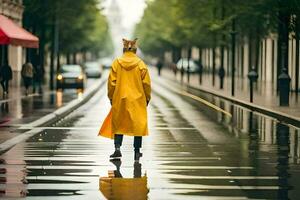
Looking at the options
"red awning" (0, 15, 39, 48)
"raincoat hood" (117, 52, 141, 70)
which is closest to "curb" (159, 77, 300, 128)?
"red awning" (0, 15, 39, 48)

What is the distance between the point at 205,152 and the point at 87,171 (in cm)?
357

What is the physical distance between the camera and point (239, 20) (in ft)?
169

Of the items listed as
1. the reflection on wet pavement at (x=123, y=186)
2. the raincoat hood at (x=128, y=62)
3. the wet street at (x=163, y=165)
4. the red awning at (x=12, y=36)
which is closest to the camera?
the reflection on wet pavement at (x=123, y=186)

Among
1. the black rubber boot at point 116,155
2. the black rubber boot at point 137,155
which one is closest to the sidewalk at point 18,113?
the black rubber boot at point 116,155

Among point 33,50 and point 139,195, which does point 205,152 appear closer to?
point 139,195

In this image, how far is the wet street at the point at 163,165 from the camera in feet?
35.2

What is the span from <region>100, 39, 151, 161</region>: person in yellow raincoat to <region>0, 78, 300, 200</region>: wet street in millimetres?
553

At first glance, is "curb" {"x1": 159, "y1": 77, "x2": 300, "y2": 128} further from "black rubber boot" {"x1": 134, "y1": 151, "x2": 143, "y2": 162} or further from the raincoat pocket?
the raincoat pocket

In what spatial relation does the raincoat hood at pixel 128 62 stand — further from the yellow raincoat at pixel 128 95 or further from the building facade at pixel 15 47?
the building facade at pixel 15 47

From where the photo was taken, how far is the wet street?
→ 10734 millimetres

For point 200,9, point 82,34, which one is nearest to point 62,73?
point 200,9

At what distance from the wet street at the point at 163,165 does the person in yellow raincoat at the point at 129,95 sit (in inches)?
21.8

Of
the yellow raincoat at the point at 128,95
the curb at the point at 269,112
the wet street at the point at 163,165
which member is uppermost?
the yellow raincoat at the point at 128,95

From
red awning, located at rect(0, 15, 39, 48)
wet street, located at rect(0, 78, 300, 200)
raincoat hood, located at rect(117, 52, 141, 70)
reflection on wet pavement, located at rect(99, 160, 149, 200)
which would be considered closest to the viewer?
reflection on wet pavement, located at rect(99, 160, 149, 200)
